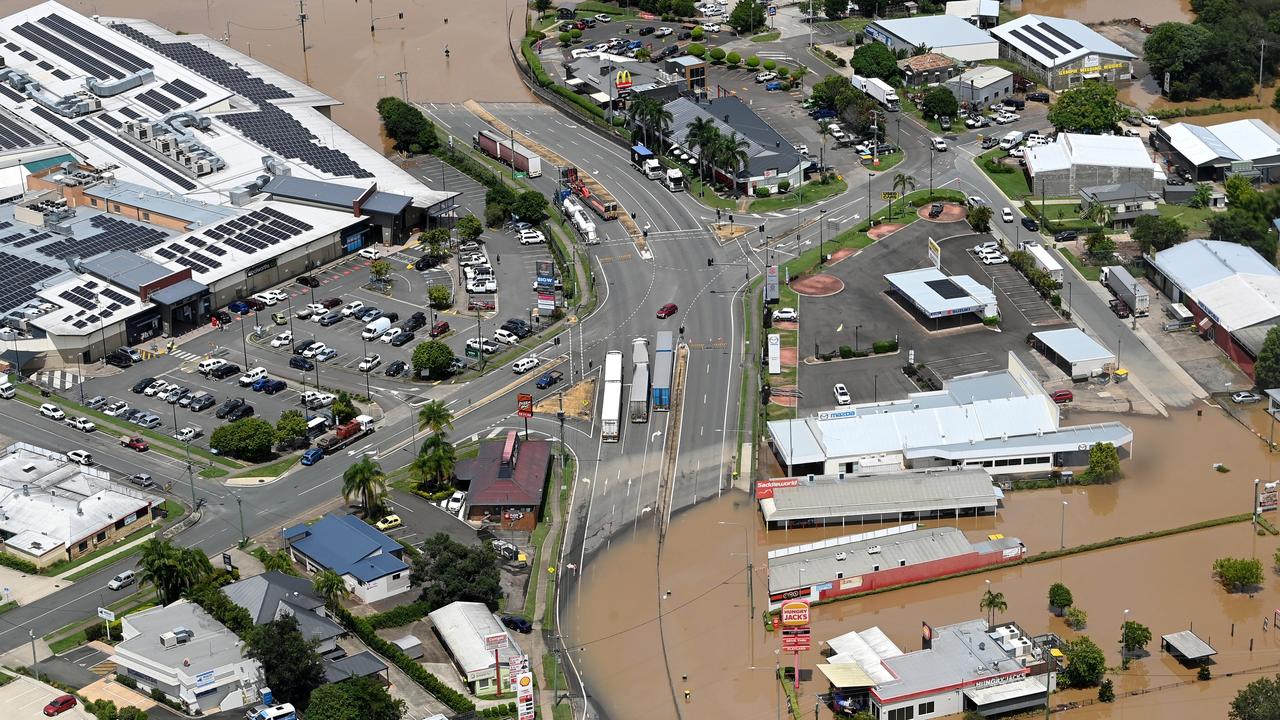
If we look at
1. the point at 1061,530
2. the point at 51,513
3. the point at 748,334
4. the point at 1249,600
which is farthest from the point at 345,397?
the point at 1249,600

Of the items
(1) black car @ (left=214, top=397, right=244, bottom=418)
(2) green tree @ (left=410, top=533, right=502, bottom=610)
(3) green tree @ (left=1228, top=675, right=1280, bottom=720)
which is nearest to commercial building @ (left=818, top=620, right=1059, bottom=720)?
(3) green tree @ (left=1228, top=675, right=1280, bottom=720)

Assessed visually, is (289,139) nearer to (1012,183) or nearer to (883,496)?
(1012,183)

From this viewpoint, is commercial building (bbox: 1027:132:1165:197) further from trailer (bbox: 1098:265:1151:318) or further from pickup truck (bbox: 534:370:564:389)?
pickup truck (bbox: 534:370:564:389)

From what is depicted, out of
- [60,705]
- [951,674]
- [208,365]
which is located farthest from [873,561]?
[208,365]

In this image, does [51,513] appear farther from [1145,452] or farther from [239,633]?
[1145,452]

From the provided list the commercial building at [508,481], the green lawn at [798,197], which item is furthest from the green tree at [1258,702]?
the green lawn at [798,197]
